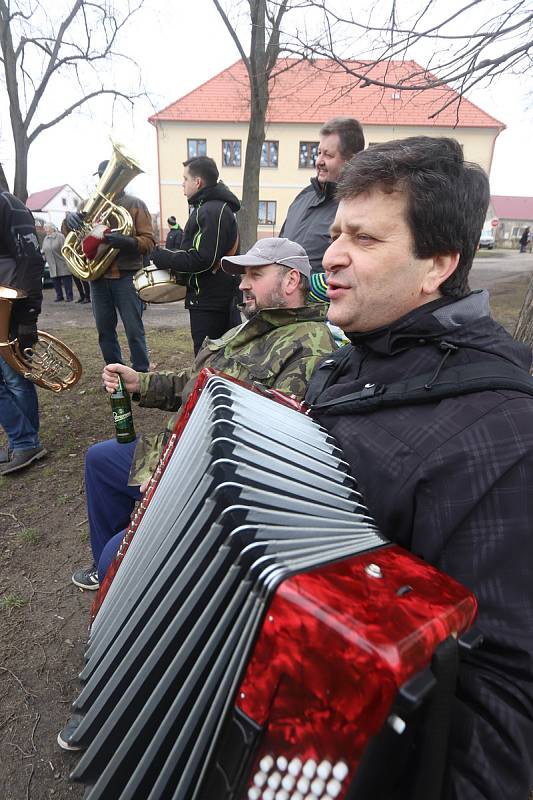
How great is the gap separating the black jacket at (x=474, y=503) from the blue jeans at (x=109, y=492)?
1.31 meters

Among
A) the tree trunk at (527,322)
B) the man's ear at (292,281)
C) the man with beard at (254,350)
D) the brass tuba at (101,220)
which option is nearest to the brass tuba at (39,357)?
the brass tuba at (101,220)

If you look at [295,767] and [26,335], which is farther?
[26,335]

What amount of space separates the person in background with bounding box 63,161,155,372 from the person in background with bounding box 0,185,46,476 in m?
0.98

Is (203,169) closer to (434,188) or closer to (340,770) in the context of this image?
(434,188)

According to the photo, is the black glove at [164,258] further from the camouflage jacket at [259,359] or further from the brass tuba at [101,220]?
the camouflage jacket at [259,359]

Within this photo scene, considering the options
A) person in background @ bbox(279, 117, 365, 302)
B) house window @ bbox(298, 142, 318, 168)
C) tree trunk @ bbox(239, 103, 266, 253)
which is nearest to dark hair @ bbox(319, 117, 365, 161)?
person in background @ bbox(279, 117, 365, 302)

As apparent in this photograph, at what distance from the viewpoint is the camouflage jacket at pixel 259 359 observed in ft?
6.53

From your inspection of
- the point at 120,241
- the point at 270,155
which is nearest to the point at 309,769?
the point at 120,241

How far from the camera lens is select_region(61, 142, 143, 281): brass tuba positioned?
4.03 meters

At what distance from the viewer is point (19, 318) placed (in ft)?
10.5

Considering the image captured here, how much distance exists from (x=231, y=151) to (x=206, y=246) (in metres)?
25.9

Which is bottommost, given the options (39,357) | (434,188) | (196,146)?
(39,357)

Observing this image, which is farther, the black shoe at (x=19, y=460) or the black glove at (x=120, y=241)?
the black glove at (x=120, y=241)

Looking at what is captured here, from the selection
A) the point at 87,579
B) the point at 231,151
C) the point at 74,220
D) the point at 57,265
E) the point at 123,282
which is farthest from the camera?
the point at 231,151
